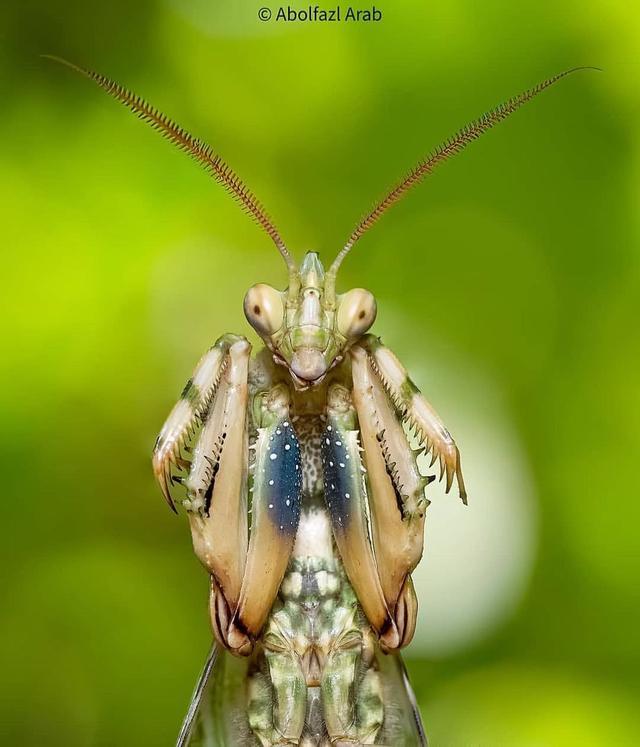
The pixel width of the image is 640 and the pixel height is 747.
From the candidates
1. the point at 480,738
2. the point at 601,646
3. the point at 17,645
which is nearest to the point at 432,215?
the point at 601,646

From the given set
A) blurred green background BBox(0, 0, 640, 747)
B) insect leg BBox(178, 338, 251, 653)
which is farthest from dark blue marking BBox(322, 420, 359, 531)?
blurred green background BBox(0, 0, 640, 747)

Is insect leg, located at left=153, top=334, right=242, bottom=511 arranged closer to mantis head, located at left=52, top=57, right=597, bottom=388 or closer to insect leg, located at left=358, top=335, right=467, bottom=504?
mantis head, located at left=52, top=57, right=597, bottom=388

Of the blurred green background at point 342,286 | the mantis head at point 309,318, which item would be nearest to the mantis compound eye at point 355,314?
the mantis head at point 309,318

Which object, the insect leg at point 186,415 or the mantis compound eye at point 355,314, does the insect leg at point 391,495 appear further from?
the insect leg at point 186,415

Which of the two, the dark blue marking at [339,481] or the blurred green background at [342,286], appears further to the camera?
the blurred green background at [342,286]

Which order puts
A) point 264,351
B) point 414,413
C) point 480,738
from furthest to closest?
point 480,738
point 264,351
point 414,413

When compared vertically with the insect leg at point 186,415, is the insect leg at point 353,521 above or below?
below

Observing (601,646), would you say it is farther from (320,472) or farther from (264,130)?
(264,130)

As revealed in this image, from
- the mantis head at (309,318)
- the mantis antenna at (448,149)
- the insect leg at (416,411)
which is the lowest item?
the insect leg at (416,411)
